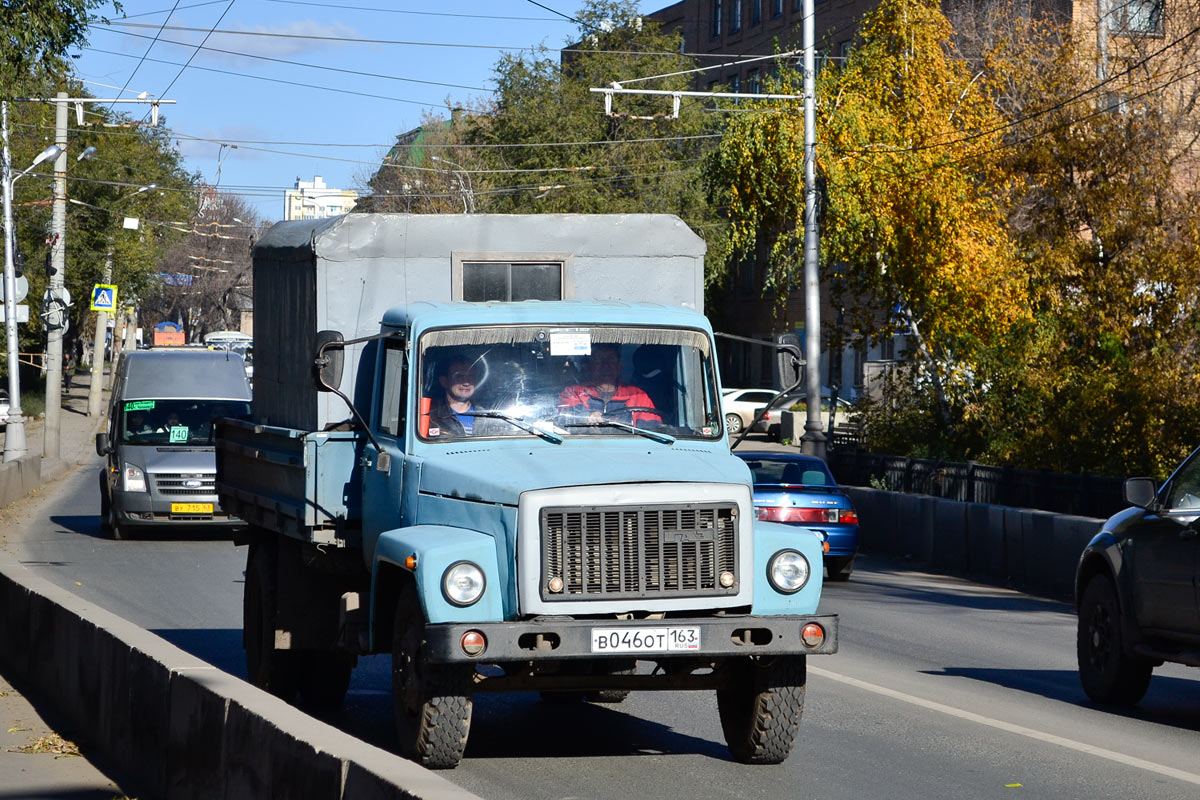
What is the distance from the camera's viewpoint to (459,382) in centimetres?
839

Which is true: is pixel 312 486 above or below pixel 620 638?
above

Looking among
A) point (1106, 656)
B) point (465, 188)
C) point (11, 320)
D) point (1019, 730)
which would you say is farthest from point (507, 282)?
point (465, 188)

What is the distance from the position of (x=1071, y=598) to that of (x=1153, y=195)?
10.1m

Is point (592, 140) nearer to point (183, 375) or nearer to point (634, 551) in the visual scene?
point (183, 375)

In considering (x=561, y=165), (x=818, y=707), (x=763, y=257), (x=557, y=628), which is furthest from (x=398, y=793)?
(x=763, y=257)

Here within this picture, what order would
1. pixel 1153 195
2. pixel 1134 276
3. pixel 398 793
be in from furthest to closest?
1. pixel 1153 195
2. pixel 1134 276
3. pixel 398 793

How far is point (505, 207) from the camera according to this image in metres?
65.1

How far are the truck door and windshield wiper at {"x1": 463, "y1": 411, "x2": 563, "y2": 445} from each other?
1.37 ft

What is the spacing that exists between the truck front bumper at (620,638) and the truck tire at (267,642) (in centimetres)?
284

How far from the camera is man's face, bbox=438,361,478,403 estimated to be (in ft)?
27.5

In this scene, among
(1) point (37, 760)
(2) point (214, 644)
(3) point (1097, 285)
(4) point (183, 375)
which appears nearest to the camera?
(1) point (37, 760)

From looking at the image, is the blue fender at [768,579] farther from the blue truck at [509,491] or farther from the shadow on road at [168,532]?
the shadow on road at [168,532]

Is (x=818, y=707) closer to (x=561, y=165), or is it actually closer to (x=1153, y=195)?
(x=1153, y=195)

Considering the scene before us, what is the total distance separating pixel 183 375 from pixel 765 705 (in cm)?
1750
